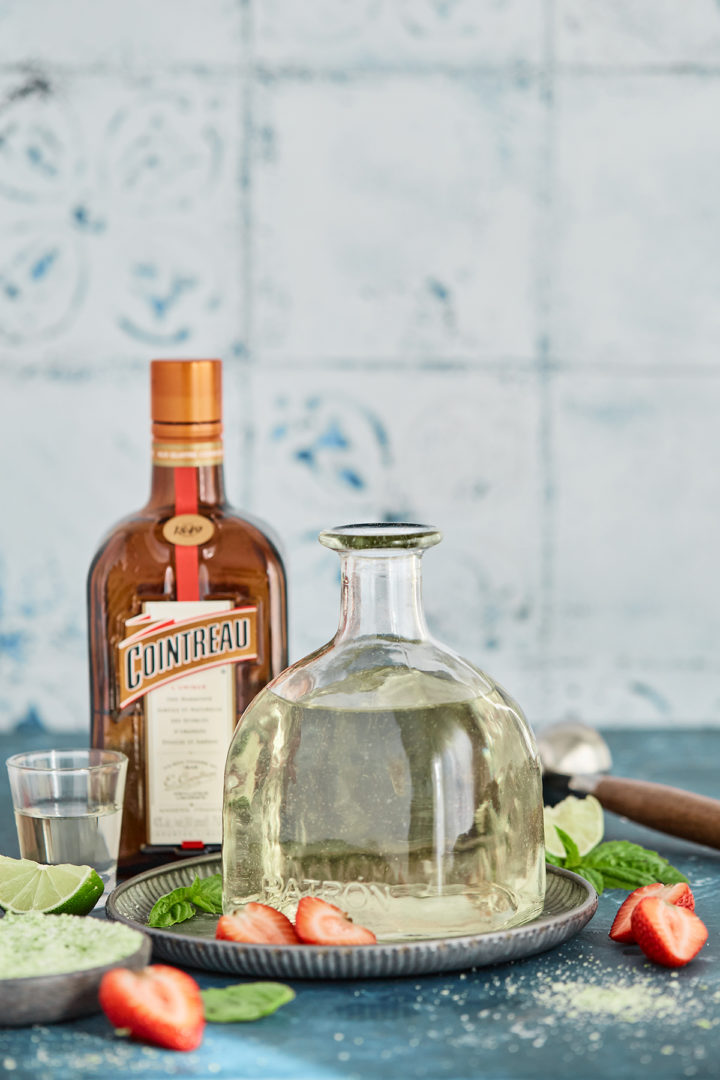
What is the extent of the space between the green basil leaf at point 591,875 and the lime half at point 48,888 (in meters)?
0.29

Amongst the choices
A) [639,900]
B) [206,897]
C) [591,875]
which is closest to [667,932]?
[639,900]

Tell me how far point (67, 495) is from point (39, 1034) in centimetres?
101

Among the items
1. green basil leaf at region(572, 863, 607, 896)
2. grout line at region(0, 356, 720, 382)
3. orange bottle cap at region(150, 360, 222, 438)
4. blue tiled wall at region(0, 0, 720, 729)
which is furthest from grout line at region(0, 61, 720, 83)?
green basil leaf at region(572, 863, 607, 896)

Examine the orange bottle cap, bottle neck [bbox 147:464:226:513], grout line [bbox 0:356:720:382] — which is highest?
grout line [bbox 0:356:720:382]

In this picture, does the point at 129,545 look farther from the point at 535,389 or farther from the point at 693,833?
the point at 535,389

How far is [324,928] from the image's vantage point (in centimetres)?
67

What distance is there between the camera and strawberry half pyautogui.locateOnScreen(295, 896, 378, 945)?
67cm

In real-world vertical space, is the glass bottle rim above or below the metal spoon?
above

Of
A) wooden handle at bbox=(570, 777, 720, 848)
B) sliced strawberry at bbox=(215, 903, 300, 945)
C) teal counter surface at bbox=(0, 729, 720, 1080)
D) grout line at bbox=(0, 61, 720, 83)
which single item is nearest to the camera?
teal counter surface at bbox=(0, 729, 720, 1080)

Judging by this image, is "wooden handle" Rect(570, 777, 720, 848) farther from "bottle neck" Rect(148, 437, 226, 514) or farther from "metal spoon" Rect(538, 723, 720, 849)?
"bottle neck" Rect(148, 437, 226, 514)

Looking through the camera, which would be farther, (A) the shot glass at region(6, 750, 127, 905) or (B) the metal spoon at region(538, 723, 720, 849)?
(B) the metal spoon at region(538, 723, 720, 849)

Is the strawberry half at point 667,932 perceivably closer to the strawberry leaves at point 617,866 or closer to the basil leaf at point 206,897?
the strawberry leaves at point 617,866

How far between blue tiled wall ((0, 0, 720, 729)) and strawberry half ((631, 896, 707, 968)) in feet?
2.83

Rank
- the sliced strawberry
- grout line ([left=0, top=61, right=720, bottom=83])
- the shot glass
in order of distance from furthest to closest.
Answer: grout line ([left=0, top=61, right=720, bottom=83]), the shot glass, the sliced strawberry
